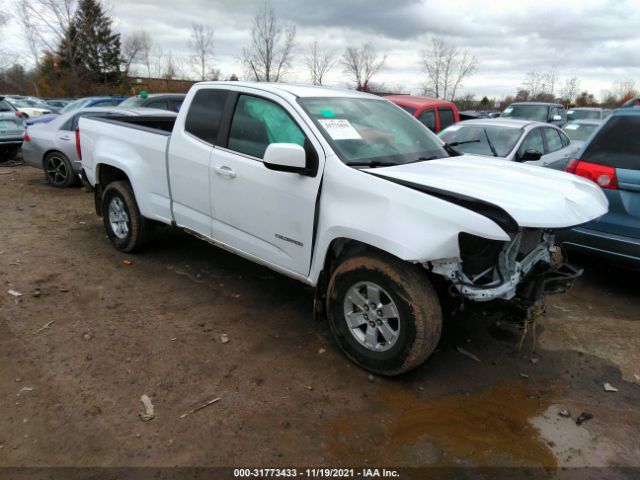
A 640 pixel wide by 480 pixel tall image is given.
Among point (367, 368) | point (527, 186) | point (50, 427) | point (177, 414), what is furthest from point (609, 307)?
point (50, 427)

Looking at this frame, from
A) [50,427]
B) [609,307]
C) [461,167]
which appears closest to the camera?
[50,427]

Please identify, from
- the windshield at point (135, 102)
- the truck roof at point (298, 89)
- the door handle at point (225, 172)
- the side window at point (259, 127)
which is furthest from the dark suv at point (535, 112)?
the door handle at point (225, 172)

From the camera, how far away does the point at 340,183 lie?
3.19 m

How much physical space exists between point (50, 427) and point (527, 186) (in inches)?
131

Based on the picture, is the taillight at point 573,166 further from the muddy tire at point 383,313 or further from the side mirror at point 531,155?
the muddy tire at point 383,313

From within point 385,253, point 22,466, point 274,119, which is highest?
point 274,119

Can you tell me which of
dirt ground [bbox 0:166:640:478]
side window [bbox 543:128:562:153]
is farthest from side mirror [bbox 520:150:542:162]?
dirt ground [bbox 0:166:640:478]

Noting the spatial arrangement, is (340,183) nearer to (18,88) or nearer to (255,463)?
(255,463)

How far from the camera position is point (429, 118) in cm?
935

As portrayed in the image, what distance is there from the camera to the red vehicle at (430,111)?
29.8 ft

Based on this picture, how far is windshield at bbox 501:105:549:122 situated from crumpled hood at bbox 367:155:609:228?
1196 centimetres

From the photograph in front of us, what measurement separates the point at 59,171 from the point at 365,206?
310 inches

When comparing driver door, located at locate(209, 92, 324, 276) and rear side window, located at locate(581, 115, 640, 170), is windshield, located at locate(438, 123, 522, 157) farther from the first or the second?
driver door, located at locate(209, 92, 324, 276)

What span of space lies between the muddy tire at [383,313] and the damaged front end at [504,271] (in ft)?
0.68
